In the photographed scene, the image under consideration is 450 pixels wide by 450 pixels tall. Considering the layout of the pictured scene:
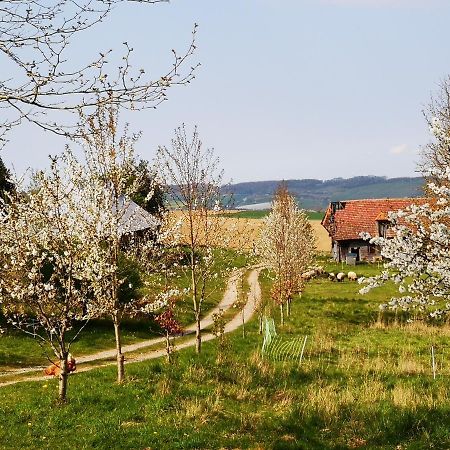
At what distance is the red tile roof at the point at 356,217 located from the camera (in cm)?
5591

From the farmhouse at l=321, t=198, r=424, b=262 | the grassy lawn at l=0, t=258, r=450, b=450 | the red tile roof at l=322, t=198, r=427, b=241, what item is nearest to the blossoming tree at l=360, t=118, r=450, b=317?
the grassy lawn at l=0, t=258, r=450, b=450

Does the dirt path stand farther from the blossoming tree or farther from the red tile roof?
the red tile roof

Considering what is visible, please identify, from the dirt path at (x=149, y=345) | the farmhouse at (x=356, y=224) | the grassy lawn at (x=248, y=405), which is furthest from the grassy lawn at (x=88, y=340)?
the farmhouse at (x=356, y=224)

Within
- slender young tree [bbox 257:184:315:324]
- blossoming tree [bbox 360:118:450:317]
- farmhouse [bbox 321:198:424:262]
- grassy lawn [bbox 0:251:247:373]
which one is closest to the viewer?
blossoming tree [bbox 360:118:450:317]

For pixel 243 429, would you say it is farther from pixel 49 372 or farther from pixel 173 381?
pixel 49 372

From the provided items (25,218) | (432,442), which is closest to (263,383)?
(432,442)

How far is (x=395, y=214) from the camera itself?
10.0 m

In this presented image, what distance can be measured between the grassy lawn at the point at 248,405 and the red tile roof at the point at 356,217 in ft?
121

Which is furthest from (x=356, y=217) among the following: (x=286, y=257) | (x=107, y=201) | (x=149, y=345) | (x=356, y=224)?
(x=107, y=201)

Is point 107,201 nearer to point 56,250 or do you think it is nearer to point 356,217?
point 56,250

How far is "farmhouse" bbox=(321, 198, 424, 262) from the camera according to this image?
55.3 meters

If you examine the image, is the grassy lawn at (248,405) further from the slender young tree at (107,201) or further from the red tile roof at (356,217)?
the red tile roof at (356,217)

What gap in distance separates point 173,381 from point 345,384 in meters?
4.73

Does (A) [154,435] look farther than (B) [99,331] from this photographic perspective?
No
